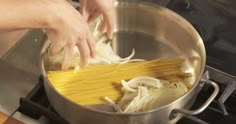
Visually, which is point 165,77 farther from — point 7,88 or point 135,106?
point 7,88

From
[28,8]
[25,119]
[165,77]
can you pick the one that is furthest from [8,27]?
[165,77]

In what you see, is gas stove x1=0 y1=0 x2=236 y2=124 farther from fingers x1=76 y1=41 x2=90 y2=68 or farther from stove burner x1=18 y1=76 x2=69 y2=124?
fingers x1=76 y1=41 x2=90 y2=68

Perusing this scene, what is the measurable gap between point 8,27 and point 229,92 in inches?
16.4

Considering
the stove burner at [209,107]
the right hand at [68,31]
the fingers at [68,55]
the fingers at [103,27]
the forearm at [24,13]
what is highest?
the forearm at [24,13]

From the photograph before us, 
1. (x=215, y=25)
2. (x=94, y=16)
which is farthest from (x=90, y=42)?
(x=215, y=25)

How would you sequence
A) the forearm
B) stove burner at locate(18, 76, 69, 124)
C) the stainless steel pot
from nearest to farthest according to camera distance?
the forearm < stove burner at locate(18, 76, 69, 124) < the stainless steel pot

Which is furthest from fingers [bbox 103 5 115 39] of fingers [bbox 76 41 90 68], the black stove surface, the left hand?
the black stove surface

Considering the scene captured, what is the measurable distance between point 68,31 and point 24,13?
0.25 ft

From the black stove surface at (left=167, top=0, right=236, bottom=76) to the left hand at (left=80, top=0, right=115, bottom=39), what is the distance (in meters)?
0.24

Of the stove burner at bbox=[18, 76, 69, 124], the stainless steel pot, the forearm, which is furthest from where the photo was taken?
the stainless steel pot

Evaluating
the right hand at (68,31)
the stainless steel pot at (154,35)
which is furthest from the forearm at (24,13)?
the stainless steel pot at (154,35)

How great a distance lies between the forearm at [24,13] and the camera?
2.15 ft

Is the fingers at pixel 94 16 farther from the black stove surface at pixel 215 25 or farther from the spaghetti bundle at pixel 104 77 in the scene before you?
the black stove surface at pixel 215 25

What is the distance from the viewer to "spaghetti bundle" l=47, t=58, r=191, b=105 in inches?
31.4
